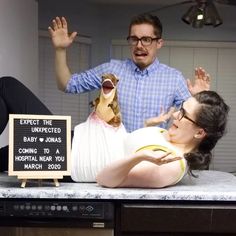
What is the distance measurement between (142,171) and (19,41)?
224 cm

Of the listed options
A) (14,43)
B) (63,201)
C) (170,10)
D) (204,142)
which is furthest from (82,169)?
(170,10)

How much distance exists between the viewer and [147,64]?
2262mm

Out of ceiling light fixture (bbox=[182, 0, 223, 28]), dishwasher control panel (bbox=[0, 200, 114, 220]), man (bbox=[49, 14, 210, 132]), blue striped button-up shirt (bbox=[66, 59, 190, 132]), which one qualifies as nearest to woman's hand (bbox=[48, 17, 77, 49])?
man (bbox=[49, 14, 210, 132])

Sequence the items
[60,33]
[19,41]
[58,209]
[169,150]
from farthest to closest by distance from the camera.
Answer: [19,41] < [60,33] < [169,150] < [58,209]

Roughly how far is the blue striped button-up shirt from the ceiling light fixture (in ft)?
3.05

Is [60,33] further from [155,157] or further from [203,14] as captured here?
[203,14]

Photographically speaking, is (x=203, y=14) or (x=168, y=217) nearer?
(x=168, y=217)

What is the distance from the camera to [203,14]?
3045mm

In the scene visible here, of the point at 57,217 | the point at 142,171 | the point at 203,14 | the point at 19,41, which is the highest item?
the point at 203,14

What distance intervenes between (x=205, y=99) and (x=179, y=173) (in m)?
0.28

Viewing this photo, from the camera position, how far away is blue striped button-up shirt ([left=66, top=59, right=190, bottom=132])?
220 centimetres

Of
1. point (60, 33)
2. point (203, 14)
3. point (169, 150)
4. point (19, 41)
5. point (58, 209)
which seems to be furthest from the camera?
point (19, 41)

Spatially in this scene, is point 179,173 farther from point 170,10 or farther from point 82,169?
point 170,10

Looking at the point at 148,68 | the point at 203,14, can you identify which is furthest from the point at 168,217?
the point at 203,14
